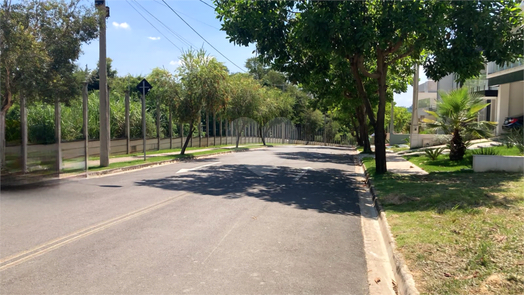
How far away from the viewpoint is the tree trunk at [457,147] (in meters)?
18.7

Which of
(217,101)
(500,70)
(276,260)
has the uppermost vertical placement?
(500,70)

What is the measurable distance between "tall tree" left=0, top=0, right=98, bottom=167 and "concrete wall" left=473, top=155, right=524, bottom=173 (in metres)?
13.1

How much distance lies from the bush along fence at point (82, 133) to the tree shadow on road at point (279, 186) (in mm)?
4694

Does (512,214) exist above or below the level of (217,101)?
below

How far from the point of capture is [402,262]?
5.86 m

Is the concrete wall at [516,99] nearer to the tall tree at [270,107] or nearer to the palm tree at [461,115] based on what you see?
the palm tree at [461,115]

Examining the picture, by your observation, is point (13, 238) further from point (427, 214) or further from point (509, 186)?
point (509, 186)

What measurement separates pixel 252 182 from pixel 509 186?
7.05 m

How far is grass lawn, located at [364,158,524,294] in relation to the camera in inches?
200

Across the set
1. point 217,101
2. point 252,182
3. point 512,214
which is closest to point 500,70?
point 217,101

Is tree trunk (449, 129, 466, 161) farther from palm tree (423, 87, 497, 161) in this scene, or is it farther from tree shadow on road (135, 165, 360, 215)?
tree shadow on road (135, 165, 360, 215)

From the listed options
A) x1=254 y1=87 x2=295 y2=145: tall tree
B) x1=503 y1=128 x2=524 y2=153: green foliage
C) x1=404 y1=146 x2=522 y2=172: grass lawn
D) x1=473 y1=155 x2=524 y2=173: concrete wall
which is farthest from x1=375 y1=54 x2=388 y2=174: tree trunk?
x1=254 y1=87 x2=295 y2=145: tall tree

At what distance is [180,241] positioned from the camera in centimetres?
704

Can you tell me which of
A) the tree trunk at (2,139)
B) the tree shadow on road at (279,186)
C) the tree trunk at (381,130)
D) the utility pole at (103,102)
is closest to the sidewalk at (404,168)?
the tree trunk at (381,130)
